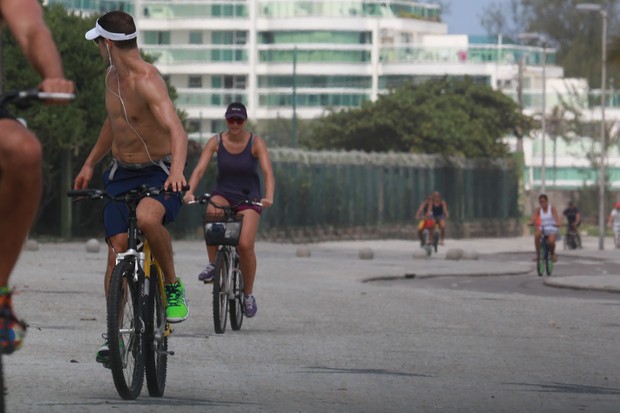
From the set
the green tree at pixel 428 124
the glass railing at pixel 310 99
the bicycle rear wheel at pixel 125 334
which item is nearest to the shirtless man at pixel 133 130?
the bicycle rear wheel at pixel 125 334

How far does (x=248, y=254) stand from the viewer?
51.9ft

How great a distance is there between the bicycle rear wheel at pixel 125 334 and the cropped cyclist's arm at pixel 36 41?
3253 millimetres

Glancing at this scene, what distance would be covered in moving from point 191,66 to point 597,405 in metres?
121

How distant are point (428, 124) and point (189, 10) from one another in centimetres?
5336

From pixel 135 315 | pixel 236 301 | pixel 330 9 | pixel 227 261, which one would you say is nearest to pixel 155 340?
pixel 135 315

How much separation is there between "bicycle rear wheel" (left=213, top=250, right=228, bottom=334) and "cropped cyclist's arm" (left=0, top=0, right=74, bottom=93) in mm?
8829

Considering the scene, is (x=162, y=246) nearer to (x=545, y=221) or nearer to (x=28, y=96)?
(x=28, y=96)

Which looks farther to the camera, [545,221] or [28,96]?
[545,221]

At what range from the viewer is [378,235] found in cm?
6056

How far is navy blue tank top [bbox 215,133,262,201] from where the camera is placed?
1584 centimetres

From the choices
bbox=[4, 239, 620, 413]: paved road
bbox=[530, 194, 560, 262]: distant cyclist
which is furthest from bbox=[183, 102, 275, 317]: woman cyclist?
bbox=[530, 194, 560, 262]: distant cyclist

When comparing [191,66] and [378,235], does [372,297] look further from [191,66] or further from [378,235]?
[191,66]

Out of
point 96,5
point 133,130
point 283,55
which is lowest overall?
point 133,130

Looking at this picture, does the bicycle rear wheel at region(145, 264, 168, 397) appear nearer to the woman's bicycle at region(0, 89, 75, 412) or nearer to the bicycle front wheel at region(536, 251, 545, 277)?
the woman's bicycle at region(0, 89, 75, 412)
